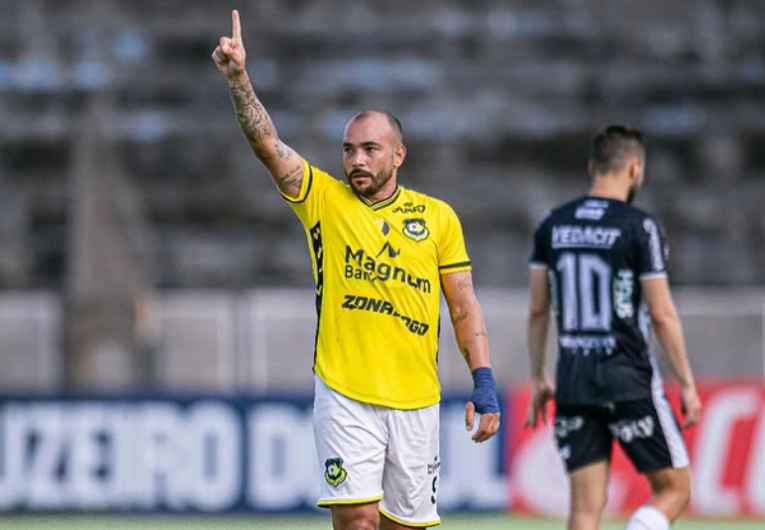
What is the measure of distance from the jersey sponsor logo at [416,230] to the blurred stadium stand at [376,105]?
34.0 feet

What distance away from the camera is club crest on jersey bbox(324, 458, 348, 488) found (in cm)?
545

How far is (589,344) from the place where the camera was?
660 cm

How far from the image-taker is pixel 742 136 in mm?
18922

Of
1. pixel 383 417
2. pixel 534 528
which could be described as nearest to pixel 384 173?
pixel 383 417

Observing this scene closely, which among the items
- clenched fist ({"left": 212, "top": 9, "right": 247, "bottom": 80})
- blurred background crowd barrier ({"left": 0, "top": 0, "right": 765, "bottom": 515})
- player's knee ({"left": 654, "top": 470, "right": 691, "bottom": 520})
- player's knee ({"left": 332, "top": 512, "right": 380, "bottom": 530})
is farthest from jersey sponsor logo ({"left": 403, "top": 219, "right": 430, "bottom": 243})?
blurred background crowd barrier ({"left": 0, "top": 0, "right": 765, "bottom": 515})

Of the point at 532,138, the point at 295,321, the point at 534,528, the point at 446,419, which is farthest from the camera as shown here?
the point at 532,138

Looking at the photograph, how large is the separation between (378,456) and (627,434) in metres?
1.45

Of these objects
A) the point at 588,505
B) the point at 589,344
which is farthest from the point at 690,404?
the point at 588,505

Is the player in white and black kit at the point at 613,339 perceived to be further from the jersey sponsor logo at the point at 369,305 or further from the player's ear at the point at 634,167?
the jersey sponsor logo at the point at 369,305

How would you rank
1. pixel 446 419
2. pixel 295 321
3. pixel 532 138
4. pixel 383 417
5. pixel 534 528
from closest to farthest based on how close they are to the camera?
pixel 383 417 < pixel 534 528 < pixel 446 419 < pixel 295 321 < pixel 532 138

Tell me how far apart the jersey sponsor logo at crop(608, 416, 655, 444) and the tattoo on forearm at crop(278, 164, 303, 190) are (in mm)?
1910

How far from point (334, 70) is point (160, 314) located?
252 inches

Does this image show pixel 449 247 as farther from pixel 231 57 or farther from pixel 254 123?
pixel 231 57

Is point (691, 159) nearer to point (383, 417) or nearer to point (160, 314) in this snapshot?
point (160, 314)
